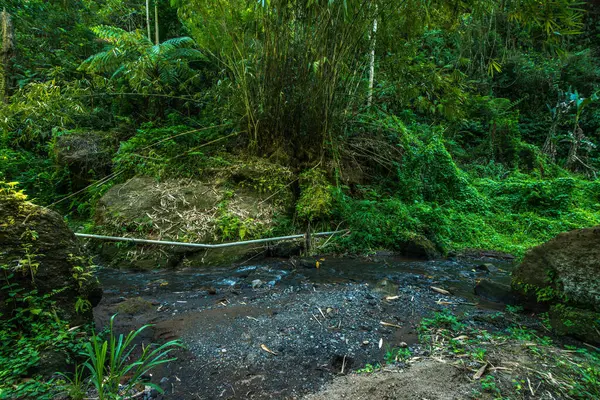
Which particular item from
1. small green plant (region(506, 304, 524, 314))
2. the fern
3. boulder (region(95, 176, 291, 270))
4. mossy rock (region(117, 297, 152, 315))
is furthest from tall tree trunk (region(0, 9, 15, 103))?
small green plant (region(506, 304, 524, 314))

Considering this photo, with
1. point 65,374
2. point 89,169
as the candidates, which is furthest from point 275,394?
point 89,169

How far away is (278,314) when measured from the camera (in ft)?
7.62

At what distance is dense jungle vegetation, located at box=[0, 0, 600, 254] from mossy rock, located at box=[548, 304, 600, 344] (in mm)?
2193

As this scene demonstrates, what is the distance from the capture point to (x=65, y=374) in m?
1.46

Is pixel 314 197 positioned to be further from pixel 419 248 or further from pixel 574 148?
pixel 574 148

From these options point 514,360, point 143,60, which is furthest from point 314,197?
point 143,60

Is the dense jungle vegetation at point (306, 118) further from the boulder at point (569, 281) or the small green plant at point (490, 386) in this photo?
the small green plant at point (490, 386)

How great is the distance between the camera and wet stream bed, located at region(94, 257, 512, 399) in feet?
5.32

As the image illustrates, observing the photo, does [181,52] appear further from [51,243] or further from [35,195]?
[51,243]

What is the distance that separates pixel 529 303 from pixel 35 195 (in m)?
7.25

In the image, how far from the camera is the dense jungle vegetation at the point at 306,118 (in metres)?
4.18

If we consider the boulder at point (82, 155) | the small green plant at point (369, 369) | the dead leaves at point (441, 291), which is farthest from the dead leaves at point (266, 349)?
the boulder at point (82, 155)

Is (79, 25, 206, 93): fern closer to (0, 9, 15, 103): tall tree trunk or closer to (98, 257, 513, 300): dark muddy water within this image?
(0, 9, 15, 103): tall tree trunk

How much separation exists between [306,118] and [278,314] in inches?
127
